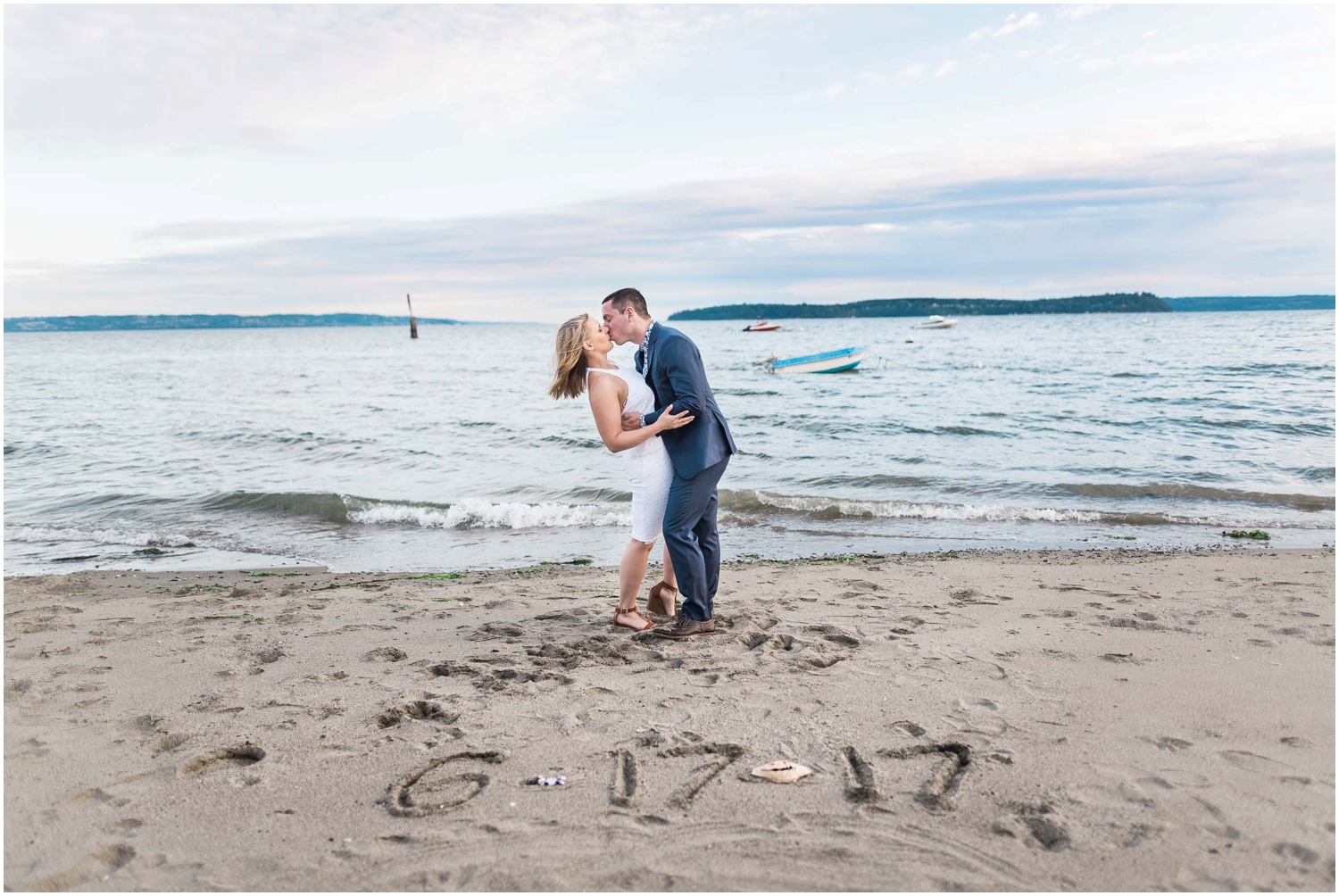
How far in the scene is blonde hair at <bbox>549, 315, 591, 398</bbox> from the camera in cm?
510

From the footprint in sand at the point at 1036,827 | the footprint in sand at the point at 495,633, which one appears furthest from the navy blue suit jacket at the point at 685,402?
the footprint in sand at the point at 1036,827

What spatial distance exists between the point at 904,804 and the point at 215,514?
11565mm

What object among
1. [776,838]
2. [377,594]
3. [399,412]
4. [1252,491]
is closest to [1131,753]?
[776,838]

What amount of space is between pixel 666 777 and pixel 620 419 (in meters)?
2.31

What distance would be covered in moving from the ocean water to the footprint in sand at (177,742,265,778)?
2971mm

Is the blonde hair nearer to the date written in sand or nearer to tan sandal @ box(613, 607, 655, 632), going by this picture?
tan sandal @ box(613, 607, 655, 632)

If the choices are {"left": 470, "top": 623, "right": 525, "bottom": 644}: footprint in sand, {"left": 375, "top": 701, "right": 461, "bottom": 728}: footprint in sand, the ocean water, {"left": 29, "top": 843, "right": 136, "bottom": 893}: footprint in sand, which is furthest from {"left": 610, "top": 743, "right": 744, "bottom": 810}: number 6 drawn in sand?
the ocean water

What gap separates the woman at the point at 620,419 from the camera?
5070mm

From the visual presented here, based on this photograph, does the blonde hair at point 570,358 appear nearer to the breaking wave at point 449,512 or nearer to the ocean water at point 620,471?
the ocean water at point 620,471

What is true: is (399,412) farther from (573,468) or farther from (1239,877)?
(1239,877)

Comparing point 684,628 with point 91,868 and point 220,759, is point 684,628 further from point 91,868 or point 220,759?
point 91,868

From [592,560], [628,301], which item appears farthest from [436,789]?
[592,560]

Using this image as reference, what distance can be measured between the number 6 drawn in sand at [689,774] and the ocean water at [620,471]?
2.59 meters

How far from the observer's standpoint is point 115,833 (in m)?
3.09
